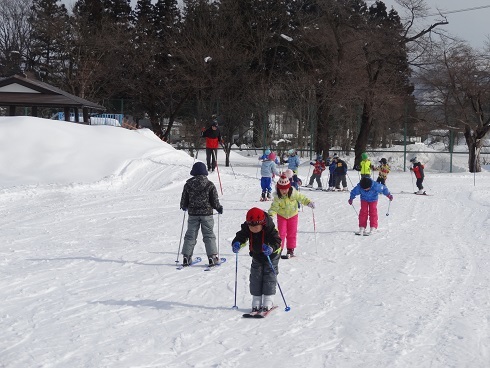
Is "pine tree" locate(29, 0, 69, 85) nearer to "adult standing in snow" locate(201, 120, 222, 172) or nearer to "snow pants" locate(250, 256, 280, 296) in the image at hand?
"adult standing in snow" locate(201, 120, 222, 172)

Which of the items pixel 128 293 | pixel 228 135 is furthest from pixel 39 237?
pixel 228 135

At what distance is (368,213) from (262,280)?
615 cm

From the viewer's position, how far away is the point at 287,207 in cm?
984

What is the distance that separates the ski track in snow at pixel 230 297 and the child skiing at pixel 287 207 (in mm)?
427

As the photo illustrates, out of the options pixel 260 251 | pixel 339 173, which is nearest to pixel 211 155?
pixel 339 173

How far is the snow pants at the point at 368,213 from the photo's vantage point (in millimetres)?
12445

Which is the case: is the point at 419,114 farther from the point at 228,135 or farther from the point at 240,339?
the point at 240,339

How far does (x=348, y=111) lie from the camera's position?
38.7m

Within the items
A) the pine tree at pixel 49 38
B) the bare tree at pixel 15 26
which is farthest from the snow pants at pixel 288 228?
the bare tree at pixel 15 26

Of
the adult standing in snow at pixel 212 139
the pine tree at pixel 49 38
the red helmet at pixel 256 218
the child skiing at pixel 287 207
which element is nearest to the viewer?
the red helmet at pixel 256 218

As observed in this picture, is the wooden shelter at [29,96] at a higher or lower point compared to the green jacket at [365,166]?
higher

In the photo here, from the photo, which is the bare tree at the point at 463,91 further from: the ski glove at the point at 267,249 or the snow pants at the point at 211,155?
the ski glove at the point at 267,249

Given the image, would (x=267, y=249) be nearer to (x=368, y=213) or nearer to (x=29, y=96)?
(x=368, y=213)

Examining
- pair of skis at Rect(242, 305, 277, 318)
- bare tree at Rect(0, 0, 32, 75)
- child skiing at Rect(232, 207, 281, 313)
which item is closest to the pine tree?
bare tree at Rect(0, 0, 32, 75)
